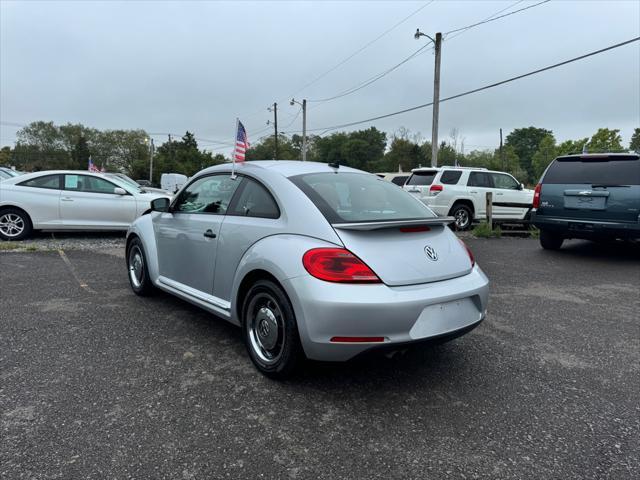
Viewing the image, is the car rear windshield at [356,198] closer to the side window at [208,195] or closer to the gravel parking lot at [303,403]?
the side window at [208,195]

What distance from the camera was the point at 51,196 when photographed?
29.2 ft

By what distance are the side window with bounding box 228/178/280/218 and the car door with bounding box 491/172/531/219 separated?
10270 mm

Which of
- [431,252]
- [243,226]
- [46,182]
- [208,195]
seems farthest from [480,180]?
[46,182]

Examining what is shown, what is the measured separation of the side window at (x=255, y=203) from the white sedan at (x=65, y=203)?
22.0ft

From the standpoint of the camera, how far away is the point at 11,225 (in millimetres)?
8742

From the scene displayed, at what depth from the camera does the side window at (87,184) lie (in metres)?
9.11

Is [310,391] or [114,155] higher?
[114,155]

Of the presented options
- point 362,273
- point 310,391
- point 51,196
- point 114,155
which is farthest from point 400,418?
point 114,155

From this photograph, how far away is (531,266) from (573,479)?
5.86 m

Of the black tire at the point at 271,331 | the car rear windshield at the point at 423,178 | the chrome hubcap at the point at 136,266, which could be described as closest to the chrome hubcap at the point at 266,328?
the black tire at the point at 271,331

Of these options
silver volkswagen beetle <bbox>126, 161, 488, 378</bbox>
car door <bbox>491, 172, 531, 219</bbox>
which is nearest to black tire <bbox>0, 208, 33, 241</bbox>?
silver volkswagen beetle <bbox>126, 161, 488, 378</bbox>

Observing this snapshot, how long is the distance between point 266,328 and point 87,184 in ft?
25.7

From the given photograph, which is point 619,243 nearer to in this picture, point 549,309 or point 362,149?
point 549,309

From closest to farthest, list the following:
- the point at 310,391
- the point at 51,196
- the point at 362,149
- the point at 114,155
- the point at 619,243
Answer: the point at 310,391, the point at 51,196, the point at 619,243, the point at 362,149, the point at 114,155
